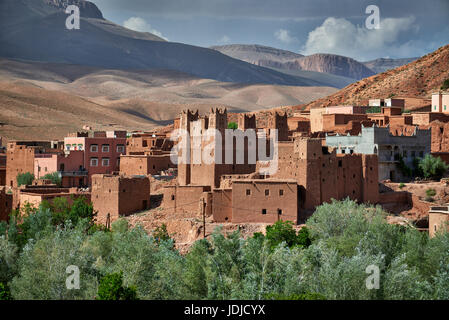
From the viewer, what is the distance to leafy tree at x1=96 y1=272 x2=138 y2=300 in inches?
875

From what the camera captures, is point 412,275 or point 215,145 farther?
point 215,145

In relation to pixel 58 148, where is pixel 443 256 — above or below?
below

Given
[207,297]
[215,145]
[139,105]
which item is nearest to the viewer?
[207,297]

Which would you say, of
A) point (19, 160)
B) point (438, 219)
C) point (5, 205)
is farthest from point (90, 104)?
point (438, 219)

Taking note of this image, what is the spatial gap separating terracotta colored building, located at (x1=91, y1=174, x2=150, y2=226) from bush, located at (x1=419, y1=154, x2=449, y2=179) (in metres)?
13.7

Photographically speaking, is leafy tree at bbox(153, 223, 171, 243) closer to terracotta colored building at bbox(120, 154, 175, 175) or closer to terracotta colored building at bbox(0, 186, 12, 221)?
terracotta colored building at bbox(120, 154, 175, 175)

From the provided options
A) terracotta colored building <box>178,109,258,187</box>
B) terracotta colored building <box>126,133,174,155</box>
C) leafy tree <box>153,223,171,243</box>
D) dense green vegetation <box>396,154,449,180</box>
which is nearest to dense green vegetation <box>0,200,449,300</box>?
leafy tree <box>153,223,171,243</box>

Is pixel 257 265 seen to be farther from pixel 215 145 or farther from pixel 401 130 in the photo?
pixel 401 130

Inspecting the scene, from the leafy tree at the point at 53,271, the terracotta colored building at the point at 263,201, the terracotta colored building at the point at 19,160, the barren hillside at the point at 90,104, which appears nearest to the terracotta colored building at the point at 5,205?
the terracotta colored building at the point at 19,160

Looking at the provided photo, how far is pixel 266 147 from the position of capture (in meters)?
37.6

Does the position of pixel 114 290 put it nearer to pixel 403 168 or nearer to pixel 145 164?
pixel 145 164

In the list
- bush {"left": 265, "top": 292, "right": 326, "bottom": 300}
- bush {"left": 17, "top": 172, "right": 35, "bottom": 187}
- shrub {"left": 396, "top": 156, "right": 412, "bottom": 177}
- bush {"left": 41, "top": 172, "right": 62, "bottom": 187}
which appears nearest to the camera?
bush {"left": 265, "top": 292, "right": 326, "bottom": 300}
